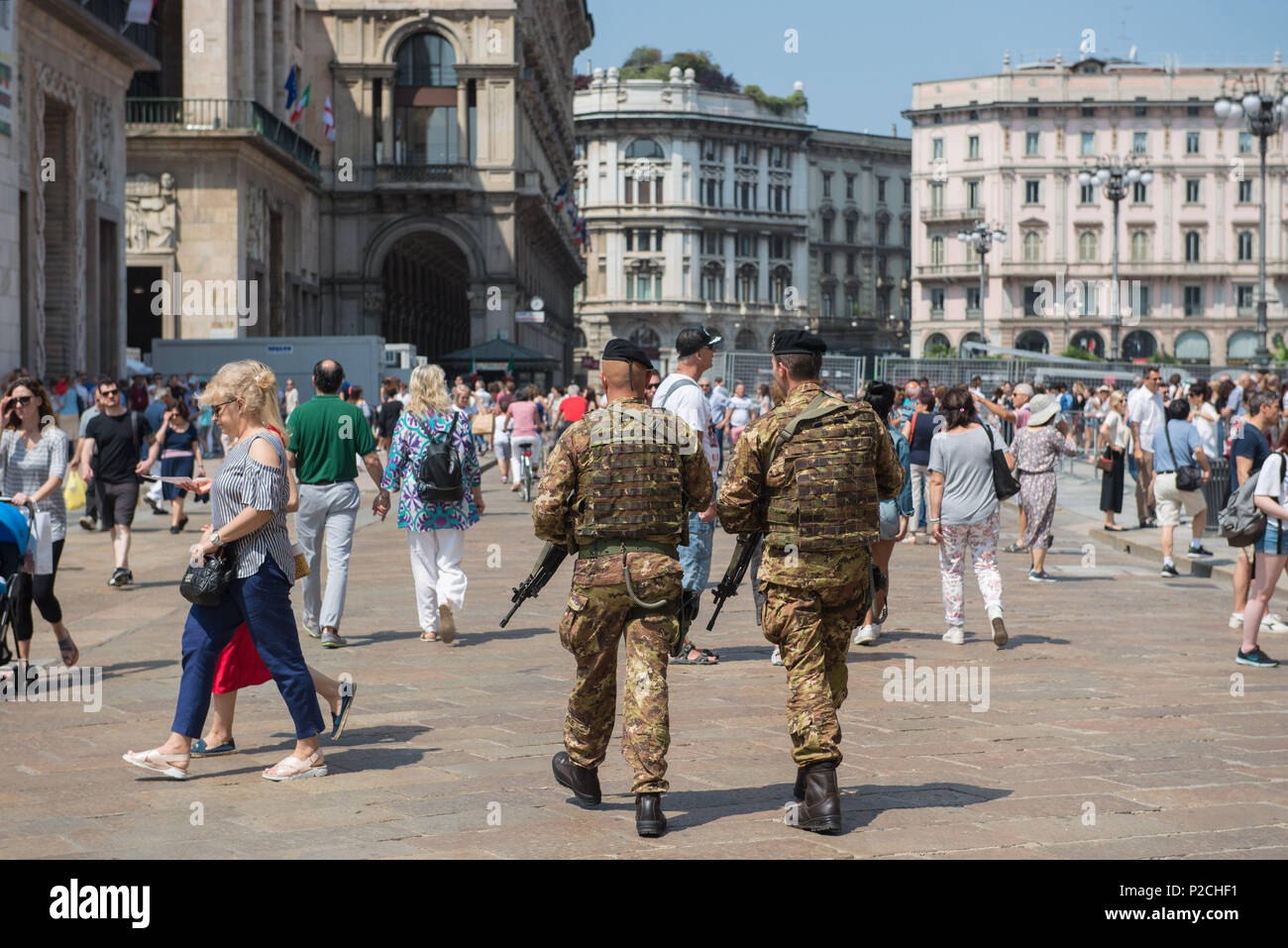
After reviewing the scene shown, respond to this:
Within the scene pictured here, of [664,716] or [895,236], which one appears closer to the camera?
[664,716]

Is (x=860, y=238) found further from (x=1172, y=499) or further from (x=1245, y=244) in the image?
(x=1172, y=499)

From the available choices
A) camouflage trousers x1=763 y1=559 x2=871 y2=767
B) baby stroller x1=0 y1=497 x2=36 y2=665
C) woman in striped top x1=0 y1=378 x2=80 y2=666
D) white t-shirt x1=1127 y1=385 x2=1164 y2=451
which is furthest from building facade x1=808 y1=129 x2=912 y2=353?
camouflage trousers x1=763 y1=559 x2=871 y2=767

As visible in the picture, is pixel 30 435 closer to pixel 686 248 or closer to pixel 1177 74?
pixel 1177 74

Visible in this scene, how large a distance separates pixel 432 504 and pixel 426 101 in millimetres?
41351

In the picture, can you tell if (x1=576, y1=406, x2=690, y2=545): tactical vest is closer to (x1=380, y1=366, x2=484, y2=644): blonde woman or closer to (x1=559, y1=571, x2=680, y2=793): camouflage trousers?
(x1=559, y1=571, x2=680, y2=793): camouflage trousers

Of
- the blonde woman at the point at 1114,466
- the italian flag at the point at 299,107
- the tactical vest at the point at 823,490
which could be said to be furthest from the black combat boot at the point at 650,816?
the italian flag at the point at 299,107

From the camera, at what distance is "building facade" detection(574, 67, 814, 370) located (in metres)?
103

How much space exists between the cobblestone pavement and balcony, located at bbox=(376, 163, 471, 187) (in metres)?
39.0

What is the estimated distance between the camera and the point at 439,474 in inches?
410

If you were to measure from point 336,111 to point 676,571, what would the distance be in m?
46.1

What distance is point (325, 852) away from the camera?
5516 mm

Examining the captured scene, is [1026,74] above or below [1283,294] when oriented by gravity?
above
